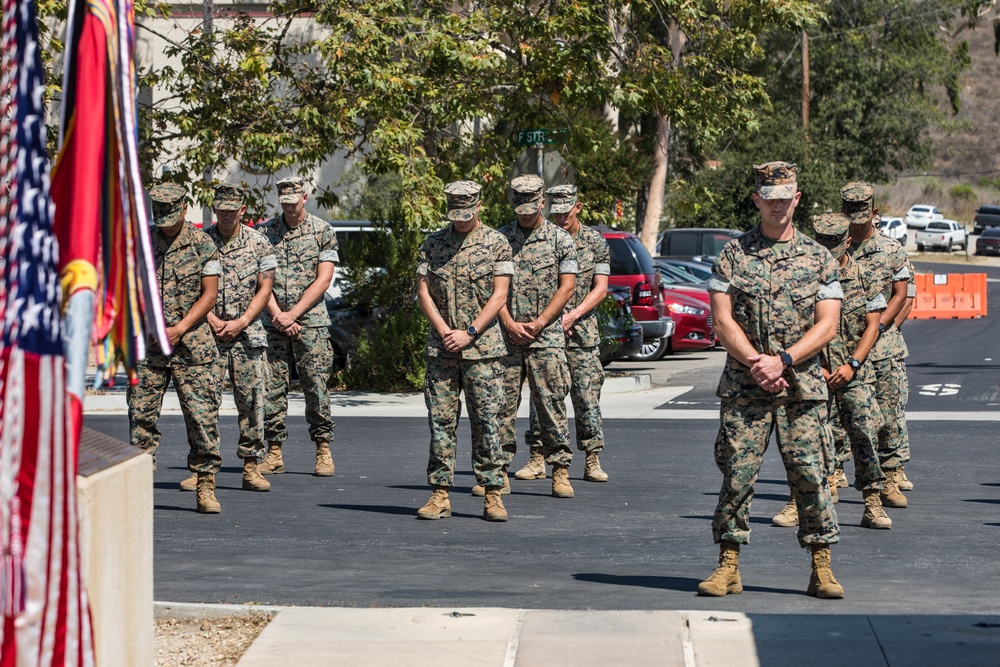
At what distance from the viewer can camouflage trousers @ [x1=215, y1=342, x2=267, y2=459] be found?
1057 cm

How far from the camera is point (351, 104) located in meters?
16.8

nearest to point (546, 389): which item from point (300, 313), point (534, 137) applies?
point (300, 313)

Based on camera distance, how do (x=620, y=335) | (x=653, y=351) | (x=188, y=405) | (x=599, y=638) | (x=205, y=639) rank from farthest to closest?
(x=653, y=351), (x=620, y=335), (x=188, y=405), (x=205, y=639), (x=599, y=638)

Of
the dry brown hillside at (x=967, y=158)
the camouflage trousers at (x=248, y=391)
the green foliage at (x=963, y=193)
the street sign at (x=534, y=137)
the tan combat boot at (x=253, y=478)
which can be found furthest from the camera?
the green foliage at (x=963, y=193)

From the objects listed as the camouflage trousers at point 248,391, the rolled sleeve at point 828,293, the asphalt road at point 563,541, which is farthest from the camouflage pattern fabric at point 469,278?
the rolled sleeve at point 828,293

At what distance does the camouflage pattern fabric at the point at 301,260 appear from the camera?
1123cm

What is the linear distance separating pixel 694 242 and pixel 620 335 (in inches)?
536

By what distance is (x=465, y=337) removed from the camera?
9.20 metres

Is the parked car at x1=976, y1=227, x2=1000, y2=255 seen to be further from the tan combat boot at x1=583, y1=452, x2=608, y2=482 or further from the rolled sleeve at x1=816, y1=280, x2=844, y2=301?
the rolled sleeve at x1=816, y1=280, x2=844, y2=301

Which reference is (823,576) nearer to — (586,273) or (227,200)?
(586,273)

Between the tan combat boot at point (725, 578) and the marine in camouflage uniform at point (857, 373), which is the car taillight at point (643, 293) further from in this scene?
the tan combat boot at point (725, 578)

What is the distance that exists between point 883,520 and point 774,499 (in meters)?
1.40

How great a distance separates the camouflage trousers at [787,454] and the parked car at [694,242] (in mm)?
24553

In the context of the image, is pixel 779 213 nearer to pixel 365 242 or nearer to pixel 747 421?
pixel 747 421
